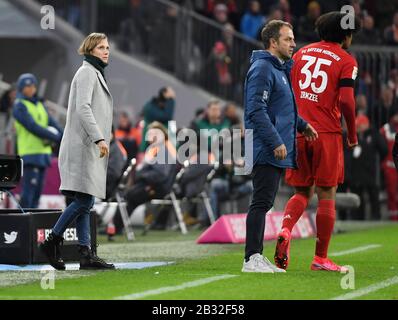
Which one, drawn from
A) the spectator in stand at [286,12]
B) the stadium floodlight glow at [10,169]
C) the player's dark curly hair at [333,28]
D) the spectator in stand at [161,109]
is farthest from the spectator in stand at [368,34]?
the player's dark curly hair at [333,28]

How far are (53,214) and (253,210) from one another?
8.33ft

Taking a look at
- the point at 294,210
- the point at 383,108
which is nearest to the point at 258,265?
the point at 294,210

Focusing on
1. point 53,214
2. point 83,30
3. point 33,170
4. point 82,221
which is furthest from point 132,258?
point 83,30

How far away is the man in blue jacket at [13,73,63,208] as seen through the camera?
1750cm

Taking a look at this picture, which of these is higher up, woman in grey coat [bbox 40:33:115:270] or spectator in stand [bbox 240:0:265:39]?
spectator in stand [bbox 240:0:265:39]

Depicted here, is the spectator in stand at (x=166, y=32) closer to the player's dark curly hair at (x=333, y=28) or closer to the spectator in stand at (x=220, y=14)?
the spectator in stand at (x=220, y=14)

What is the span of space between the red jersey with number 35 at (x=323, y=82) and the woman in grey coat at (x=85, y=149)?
69.5 inches

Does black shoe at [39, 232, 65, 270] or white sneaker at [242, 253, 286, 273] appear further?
black shoe at [39, 232, 65, 270]

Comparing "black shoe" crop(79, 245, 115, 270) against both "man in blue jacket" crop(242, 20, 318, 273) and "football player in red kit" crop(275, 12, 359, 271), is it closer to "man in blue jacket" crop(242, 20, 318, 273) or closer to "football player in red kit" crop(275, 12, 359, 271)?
"man in blue jacket" crop(242, 20, 318, 273)

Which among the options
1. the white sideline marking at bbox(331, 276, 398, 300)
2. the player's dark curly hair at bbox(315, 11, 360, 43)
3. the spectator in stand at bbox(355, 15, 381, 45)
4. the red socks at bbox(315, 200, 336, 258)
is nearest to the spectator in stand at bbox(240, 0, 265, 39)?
the spectator in stand at bbox(355, 15, 381, 45)

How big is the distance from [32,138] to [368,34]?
35.3ft

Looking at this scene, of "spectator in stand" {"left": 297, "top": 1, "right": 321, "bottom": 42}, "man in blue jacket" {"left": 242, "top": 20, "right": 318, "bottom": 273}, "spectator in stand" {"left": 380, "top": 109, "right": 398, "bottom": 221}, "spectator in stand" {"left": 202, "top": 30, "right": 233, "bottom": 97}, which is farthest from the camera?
"spectator in stand" {"left": 297, "top": 1, "right": 321, "bottom": 42}

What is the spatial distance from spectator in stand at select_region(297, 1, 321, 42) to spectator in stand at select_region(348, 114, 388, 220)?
7.95 feet

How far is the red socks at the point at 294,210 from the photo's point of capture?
454 inches
